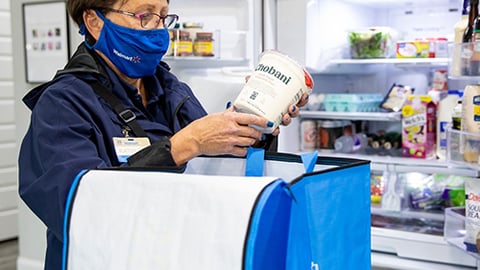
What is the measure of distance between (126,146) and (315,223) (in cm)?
57

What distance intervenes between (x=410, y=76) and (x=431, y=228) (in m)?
0.77

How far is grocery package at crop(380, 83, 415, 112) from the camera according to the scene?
256 centimetres

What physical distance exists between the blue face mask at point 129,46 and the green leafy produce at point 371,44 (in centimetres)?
127

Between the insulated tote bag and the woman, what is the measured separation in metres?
0.23

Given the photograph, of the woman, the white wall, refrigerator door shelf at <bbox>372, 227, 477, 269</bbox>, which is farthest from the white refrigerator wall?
the white wall

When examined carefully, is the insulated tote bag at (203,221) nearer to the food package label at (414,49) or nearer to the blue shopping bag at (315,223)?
the blue shopping bag at (315,223)

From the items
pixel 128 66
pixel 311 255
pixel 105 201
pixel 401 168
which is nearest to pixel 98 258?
pixel 105 201

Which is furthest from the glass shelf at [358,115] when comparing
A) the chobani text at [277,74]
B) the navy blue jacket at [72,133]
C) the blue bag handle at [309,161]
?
the blue bag handle at [309,161]

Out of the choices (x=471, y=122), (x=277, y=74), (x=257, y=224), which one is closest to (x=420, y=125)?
(x=471, y=122)

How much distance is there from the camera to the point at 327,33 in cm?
259

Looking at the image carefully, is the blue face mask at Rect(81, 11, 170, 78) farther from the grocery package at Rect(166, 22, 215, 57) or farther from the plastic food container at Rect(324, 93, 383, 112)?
the plastic food container at Rect(324, 93, 383, 112)

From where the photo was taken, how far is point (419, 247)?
2.32 meters

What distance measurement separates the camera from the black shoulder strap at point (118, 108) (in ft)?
4.63

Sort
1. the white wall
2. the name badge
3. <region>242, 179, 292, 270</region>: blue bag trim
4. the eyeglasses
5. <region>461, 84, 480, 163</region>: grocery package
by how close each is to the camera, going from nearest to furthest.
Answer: <region>242, 179, 292, 270</region>: blue bag trim
the name badge
the eyeglasses
<region>461, 84, 480, 163</region>: grocery package
the white wall
